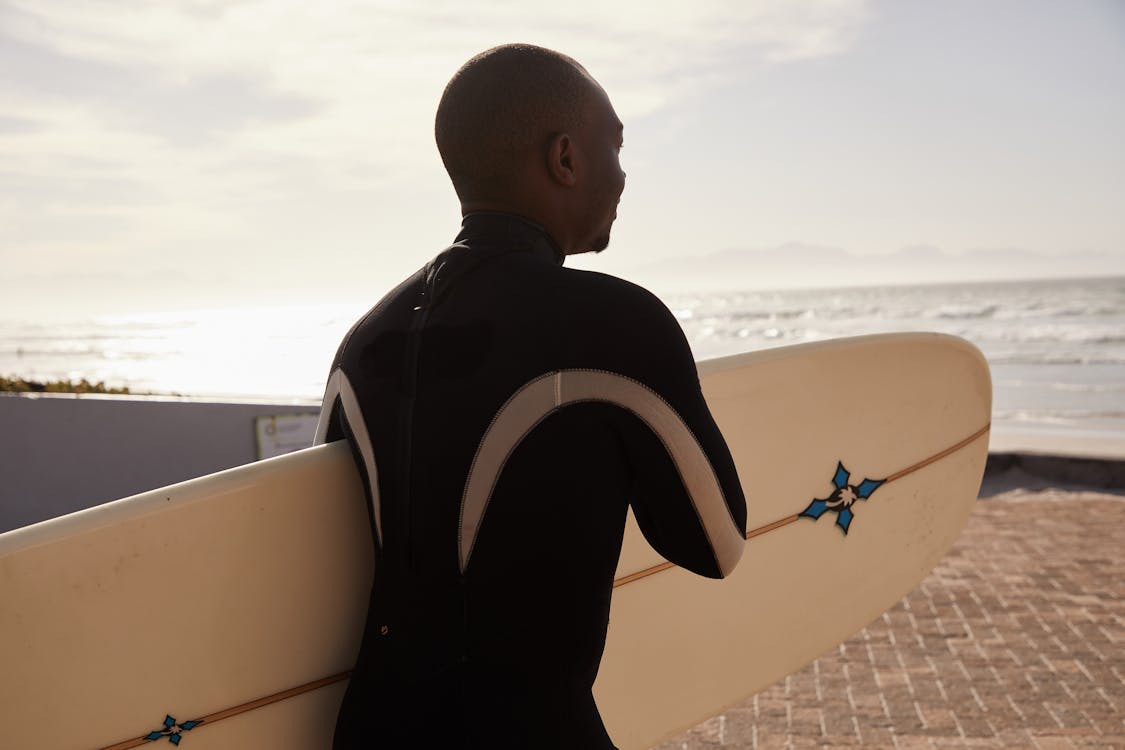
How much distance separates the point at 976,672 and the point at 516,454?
3.50 m

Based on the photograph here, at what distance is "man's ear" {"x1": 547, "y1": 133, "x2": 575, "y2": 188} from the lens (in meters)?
1.32

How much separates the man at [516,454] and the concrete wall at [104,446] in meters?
5.99

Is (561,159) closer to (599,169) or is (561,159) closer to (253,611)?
(599,169)

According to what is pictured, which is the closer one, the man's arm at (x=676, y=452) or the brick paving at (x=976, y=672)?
the man's arm at (x=676, y=452)

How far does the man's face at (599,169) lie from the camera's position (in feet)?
4.44

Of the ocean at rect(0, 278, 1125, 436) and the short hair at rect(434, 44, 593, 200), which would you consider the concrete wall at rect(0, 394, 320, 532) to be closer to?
the ocean at rect(0, 278, 1125, 436)

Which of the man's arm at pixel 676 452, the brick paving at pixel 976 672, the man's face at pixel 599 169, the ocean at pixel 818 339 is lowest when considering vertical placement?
the ocean at pixel 818 339

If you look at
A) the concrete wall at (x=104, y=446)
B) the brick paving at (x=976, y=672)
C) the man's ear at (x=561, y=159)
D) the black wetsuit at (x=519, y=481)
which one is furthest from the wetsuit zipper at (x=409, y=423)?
the concrete wall at (x=104, y=446)

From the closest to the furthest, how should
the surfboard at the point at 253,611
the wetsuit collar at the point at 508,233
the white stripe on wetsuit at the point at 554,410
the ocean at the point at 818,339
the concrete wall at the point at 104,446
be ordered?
the white stripe on wetsuit at the point at 554,410
the wetsuit collar at the point at 508,233
the surfboard at the point at 253,611
the concrete wall at the point at 104,446
the ocean at the point at 818,339

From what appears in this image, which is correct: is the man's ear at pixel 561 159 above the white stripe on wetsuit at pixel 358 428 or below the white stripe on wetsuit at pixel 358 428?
above

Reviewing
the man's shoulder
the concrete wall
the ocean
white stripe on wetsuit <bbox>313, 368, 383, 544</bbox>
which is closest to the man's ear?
the man's shoulder

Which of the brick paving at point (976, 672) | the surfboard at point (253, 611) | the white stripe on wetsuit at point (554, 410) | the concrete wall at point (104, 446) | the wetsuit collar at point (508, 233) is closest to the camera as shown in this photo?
the white stripe on wetsuit at point (554, 410)

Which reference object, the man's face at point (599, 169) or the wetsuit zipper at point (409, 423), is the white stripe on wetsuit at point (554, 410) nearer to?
the wetsuit zipper at point (409, 423)

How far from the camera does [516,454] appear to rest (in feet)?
3.92
